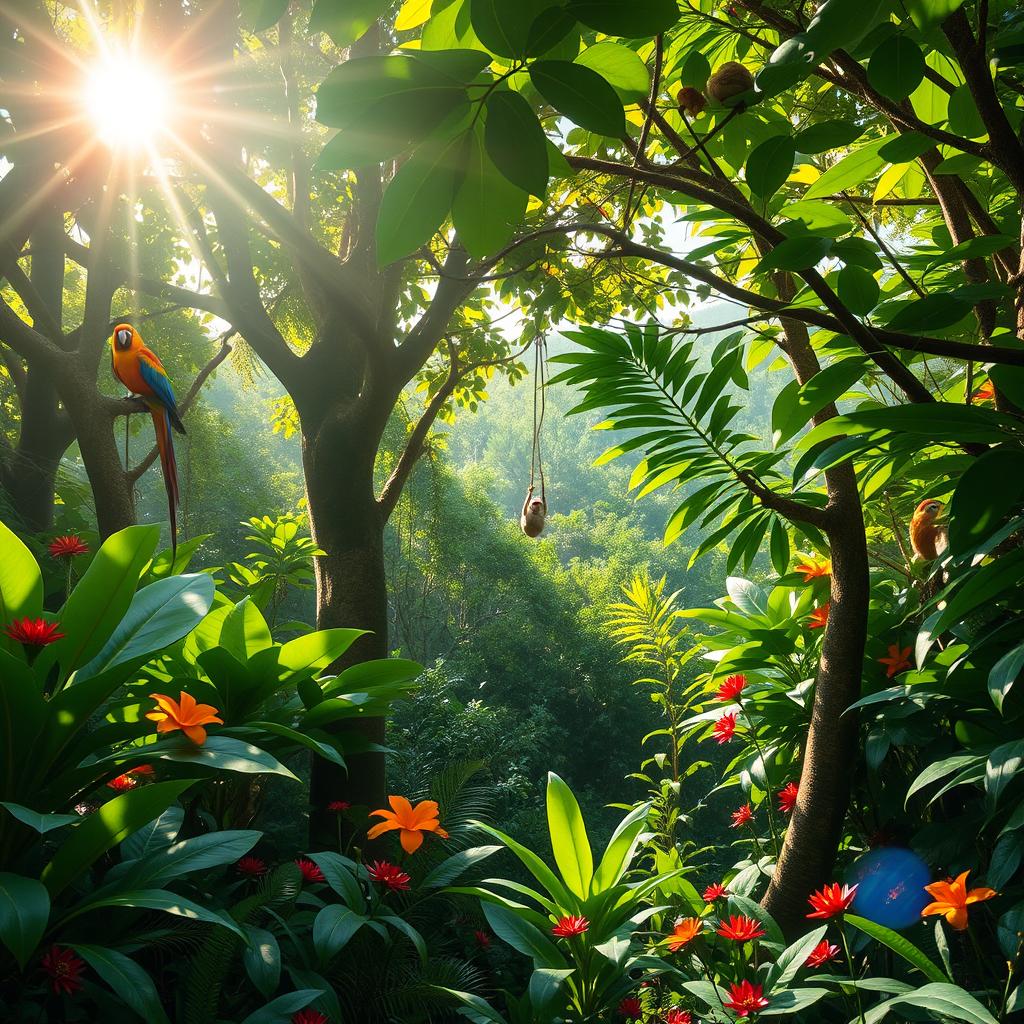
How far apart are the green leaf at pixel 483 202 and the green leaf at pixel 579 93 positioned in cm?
4

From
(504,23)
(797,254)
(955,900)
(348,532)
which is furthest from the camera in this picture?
(348,532)

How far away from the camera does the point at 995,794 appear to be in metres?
0.81

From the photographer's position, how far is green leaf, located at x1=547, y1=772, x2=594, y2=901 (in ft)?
4.42

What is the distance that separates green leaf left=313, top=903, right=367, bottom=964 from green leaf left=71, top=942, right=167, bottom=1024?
9.3 inches

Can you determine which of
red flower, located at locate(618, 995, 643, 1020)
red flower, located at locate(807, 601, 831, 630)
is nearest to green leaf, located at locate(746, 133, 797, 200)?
red flower, located at locate(807, 601, 831, 630)

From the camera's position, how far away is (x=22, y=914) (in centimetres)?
82

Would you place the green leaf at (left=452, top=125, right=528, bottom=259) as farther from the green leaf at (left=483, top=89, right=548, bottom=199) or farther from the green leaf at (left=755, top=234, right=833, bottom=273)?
the green leaf at (left=755, top=234, right=833, bottom=273)

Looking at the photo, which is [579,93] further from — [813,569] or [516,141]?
[813,569]

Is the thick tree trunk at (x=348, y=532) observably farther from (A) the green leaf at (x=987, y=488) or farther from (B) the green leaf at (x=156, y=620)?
(A) the green leaf at (x=987, y=488)

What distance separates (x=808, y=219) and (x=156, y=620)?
3.44ft

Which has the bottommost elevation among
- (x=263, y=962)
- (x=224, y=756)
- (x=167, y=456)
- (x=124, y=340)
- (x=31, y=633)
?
(x=263, y=962)

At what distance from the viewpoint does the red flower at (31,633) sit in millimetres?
1031

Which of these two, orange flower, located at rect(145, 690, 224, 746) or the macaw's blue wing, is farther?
the macaw's blue wing

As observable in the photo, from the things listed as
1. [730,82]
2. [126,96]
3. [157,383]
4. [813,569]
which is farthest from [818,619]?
[126,96]
